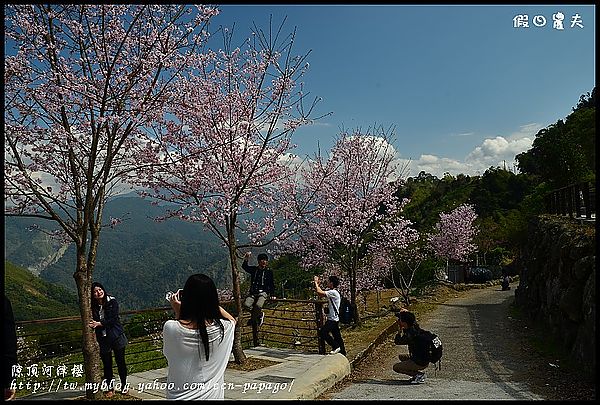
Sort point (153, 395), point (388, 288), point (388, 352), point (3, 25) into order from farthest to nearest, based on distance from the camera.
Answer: point (388, 288) < point (388, 352) < point (153, 395) < point (3, 25)

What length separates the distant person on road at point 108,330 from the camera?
6.14 meters

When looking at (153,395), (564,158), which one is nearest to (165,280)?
(564,158)

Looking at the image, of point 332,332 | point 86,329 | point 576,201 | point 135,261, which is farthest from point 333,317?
point 135,261

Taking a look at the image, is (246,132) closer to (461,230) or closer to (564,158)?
(564,158)

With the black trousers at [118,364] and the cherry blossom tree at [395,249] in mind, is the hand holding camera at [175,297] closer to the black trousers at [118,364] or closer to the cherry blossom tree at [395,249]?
the black trousers at [118,364]

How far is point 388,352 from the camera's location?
1058 cm

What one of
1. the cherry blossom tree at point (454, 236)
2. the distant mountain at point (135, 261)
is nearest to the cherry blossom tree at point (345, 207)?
the cherry blossom tree at point (454, 236)

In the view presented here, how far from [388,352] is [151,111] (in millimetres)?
7177

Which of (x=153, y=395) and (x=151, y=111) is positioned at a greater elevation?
(x=151, y=111)

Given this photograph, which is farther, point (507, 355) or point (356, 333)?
point (356, 333)

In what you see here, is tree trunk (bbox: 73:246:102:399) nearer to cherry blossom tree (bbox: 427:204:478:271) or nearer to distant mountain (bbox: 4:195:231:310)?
cherry blossom tree (bbox: 427:204:478:271)

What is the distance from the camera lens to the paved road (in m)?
6.66

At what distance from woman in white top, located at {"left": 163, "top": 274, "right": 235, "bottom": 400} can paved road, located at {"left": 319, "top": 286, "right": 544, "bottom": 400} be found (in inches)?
155

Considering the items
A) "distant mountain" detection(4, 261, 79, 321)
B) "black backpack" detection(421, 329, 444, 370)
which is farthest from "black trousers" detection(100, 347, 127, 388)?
"distant mountain" detection(4, 261, 79, 321)
